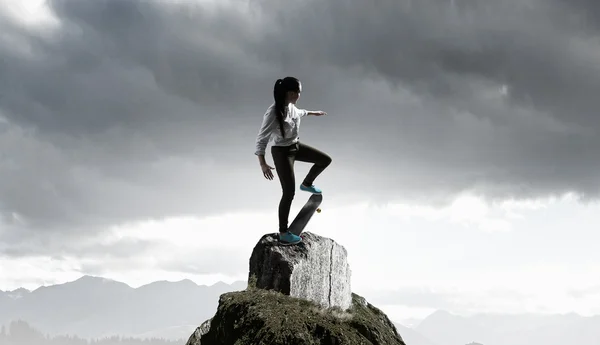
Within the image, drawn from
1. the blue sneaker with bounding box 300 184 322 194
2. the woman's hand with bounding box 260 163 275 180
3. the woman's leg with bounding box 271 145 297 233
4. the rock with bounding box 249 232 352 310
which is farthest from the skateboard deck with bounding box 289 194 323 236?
the woman's hand with bounding box 260 163 275 180

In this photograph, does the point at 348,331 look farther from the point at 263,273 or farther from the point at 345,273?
the point at 345,273

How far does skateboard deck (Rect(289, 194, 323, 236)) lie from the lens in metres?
14.8

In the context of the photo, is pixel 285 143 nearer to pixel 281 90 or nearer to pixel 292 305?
pixel 281 90

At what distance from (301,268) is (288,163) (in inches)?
98.9

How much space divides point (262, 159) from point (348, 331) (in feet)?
14.1

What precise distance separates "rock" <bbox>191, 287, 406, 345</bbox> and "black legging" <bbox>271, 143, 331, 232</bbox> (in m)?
2.02

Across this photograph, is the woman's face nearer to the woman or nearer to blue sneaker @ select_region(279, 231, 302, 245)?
the woman

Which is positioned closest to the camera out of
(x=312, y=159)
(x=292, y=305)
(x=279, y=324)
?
(x=279, y=324)

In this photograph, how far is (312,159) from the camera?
14.6 metres

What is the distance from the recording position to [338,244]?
639 inches

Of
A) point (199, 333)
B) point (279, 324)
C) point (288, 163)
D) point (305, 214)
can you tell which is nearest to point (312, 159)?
point (288, 163)

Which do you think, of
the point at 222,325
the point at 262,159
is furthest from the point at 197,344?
the point at 262,159

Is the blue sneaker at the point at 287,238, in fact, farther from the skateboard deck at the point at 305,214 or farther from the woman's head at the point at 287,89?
the woman's head at the point at 287,89

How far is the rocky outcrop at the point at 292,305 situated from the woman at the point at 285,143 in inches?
25.4
